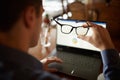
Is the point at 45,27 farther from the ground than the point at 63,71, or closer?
farther from the ground

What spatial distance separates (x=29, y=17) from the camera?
630 mm

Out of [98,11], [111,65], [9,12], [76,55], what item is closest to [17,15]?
[9,12]

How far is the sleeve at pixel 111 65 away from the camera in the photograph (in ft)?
3.08

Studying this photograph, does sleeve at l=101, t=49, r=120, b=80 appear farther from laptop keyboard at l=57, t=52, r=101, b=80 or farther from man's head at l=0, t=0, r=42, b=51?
man's head at l=0, t=0, r=42, b=51

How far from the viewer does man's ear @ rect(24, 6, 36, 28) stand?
24.5 inches

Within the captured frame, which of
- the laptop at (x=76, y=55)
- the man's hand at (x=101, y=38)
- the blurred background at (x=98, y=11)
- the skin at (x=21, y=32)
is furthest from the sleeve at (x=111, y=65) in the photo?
the blurred background at (x=98, y=11)

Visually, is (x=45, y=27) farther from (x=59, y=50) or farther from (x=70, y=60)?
(x=70, y=60)

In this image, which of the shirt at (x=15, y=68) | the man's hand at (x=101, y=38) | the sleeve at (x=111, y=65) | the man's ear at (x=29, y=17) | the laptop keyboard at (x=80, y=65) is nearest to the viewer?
the shirt at (x=15, y=68)

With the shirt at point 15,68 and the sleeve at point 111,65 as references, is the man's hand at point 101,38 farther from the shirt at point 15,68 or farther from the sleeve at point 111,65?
the shirt at point 15,68

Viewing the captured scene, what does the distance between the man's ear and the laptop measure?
63 cm

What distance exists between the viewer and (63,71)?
1.24m

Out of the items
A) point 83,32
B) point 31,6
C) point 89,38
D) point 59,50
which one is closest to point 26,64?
point 31,6

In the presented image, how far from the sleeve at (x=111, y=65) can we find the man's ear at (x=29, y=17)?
1.57ft

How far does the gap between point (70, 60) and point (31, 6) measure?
0.80 m
